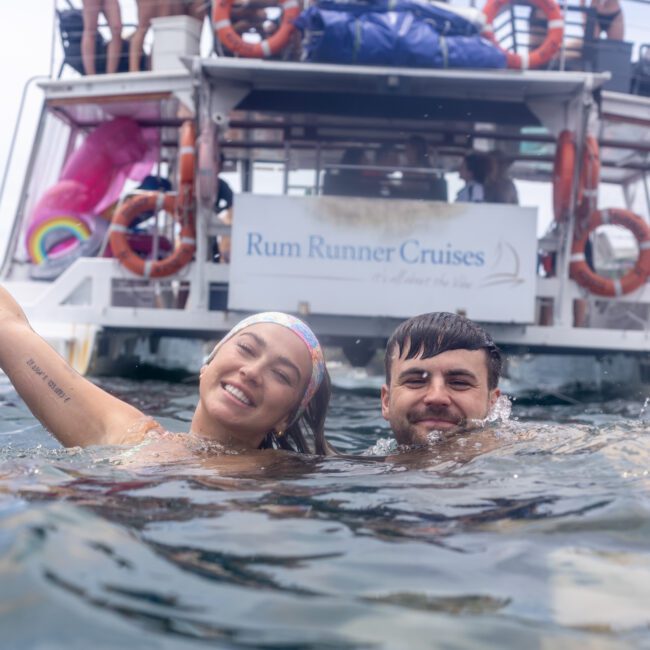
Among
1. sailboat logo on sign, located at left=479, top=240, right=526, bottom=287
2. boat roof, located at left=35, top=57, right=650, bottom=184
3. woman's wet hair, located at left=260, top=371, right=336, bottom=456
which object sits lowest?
woman's wet hair, located at left=260, top=371, right=336, bottom=456

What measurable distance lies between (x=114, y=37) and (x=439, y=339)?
835cm

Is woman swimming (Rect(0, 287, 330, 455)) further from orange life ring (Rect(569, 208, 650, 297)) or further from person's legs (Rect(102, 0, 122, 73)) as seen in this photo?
person's legs (Rect(102, 0, 122, 73))

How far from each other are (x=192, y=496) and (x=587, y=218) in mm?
7424

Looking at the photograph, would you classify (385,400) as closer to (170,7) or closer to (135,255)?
(135,255)

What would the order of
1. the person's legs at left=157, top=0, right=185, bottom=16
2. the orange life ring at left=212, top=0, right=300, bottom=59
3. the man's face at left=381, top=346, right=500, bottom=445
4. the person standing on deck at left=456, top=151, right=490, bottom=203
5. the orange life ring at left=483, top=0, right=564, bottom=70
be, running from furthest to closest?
the person's legs at left=157, top=0, right=185, bottom=16 < the person standing on deck at left=456, top=151, right=490, bottom=203 < the orange life ring at left=212, top=0, right=300, bottom=59 < the orange life ring at left=483, top=0, right=564, bottom=70 < the man's face at left=381, top=346, right=500, bottom=445

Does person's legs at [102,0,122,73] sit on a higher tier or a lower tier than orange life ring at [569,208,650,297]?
higher

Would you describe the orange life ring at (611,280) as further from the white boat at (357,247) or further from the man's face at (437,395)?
the man's face at (437,395)

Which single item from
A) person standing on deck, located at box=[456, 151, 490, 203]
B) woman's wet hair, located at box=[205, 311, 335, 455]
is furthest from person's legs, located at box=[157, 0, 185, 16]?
woman's wet hair, located at box=[205, 311, 335, 455]

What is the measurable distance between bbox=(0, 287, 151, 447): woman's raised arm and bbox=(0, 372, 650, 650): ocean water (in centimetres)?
16

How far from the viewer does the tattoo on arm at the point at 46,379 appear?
12.0 ft

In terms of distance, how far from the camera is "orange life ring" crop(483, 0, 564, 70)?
922 cm

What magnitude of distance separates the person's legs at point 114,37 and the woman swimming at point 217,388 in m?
7.82

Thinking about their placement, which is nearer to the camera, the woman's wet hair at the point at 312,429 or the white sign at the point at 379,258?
the woman's wet hair at the point at 312,429

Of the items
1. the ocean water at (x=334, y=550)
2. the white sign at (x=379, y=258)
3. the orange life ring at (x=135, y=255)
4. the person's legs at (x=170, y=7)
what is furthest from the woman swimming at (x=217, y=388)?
the person's legs at (x=170, y=7)
